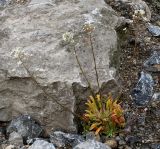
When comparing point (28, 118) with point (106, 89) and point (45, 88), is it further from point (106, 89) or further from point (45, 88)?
point (106, 89)

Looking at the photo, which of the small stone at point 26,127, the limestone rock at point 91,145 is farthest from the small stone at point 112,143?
the small stone at point 26,127

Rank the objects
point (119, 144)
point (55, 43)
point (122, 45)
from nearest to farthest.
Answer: point (119, 144) < point (55, 43) < point (122, 45)

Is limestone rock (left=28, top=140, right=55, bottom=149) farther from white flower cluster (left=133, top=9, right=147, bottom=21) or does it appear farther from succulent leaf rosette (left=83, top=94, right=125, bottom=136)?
white flower cluster (left=133, top=9, right=147, bottom=21)

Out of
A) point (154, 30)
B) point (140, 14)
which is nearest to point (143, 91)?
point (140, 14)

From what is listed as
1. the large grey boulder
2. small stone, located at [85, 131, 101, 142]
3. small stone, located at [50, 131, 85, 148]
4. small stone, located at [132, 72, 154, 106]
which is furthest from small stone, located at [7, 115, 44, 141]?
small stone, located at [132, 72, 154, 106]

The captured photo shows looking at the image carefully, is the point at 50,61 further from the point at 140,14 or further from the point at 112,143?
the point at 140,14

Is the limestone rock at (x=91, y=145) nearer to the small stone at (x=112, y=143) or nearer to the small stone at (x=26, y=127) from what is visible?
the small stone at (x=112, y=143)

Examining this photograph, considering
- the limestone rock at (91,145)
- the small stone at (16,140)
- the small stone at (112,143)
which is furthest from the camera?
the small stone at (16,140)

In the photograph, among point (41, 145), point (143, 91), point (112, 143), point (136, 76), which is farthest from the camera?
point (136, 76)

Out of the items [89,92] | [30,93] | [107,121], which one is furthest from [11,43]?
[107,121]
